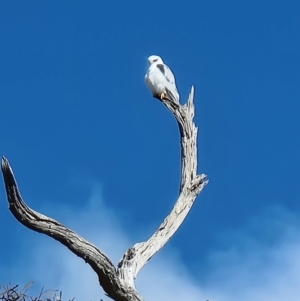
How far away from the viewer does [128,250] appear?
767 centimetres

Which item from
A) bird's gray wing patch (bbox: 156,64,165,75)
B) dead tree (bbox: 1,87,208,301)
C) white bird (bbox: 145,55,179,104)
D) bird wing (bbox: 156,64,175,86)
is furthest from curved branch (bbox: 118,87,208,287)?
bird's gray wing patch (bbox: 156,64,165,75)

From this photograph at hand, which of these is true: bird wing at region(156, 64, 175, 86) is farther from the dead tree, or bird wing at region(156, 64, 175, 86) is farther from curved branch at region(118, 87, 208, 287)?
the dead tree

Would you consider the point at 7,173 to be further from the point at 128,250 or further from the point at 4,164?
the point at 128,250

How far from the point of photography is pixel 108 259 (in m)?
7.31

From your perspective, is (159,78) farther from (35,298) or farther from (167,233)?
(35,298)

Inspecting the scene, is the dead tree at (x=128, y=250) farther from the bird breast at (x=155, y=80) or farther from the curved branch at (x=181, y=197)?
the bird breast at (x=155, y=80)

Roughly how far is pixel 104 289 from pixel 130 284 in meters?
0.22

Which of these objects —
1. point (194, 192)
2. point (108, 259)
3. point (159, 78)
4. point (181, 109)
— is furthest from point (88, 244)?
point (159, 78)

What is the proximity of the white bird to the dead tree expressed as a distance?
3.18 metres

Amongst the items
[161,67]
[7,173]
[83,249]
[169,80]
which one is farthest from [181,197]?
[161,67]

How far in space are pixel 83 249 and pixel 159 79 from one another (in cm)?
583

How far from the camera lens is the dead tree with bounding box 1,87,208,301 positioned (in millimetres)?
7039

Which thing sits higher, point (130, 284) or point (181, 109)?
point (181, 109)

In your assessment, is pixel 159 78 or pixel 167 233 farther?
pixel 159 78
